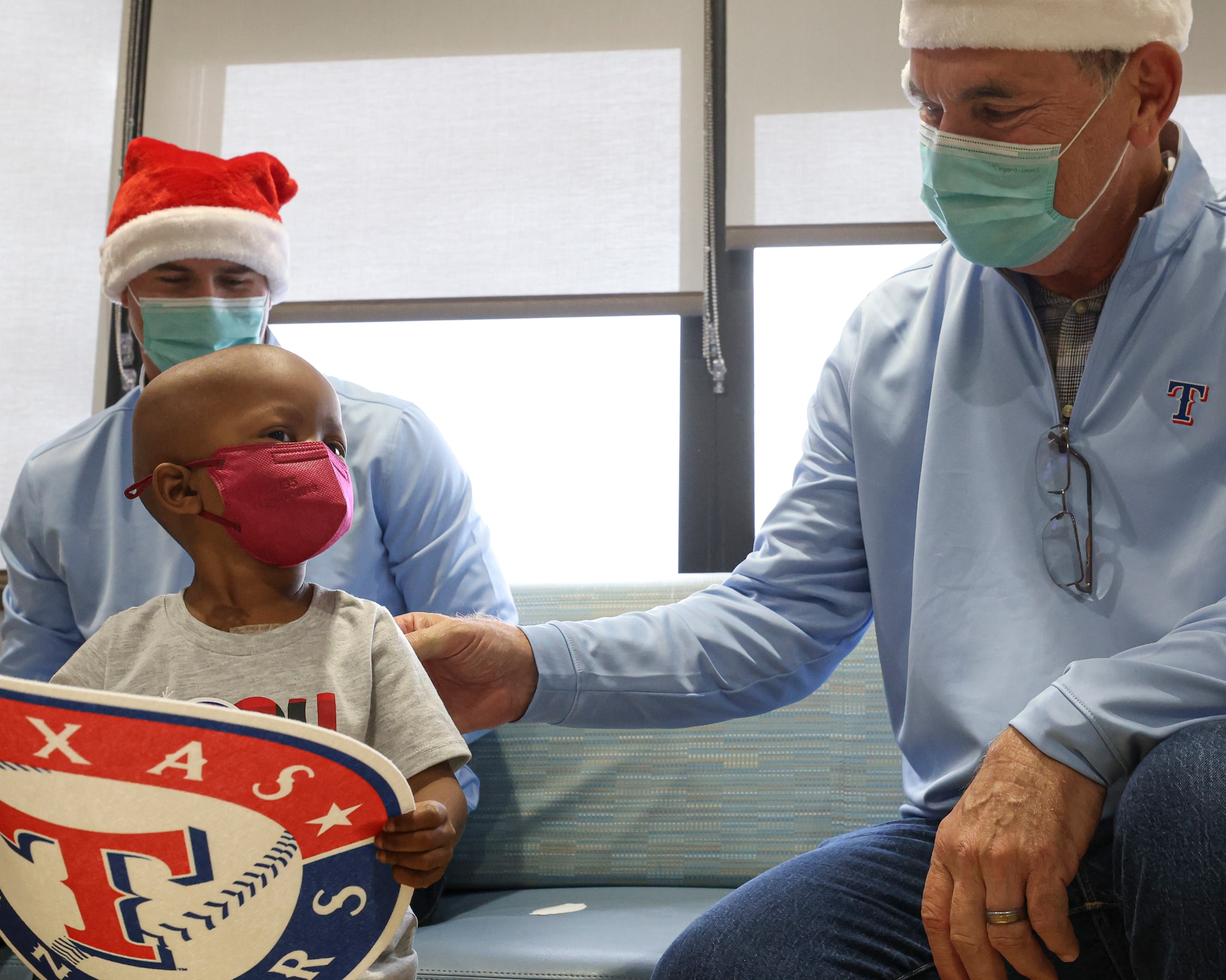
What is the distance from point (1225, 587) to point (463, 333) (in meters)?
2.00

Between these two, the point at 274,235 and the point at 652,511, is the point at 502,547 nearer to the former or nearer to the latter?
the point at 652,511

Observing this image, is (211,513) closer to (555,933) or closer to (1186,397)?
(555,933)

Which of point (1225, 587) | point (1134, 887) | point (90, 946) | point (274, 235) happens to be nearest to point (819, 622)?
point (1225, 587)

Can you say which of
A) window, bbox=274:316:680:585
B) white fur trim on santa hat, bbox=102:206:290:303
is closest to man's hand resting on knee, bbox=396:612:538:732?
white fur trim on santa hat, bbox=102:206:290:303

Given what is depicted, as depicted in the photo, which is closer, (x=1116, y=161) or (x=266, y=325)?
(x=1116, y=161)

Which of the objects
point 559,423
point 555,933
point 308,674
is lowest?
point 555,933

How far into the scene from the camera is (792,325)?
281 centimetres

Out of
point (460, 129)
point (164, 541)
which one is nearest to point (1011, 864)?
point (164, 541)

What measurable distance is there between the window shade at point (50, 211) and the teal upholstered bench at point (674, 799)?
164 cm

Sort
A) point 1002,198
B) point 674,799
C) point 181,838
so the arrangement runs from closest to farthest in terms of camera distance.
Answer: point 181,838
point 1002,198
point 674,799

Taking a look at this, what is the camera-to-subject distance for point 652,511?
277 centimetres

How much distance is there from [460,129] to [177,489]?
2003 mm

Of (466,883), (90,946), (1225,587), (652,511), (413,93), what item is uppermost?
(413,93)

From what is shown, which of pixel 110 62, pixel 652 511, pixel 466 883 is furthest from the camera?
pixel 110 62
